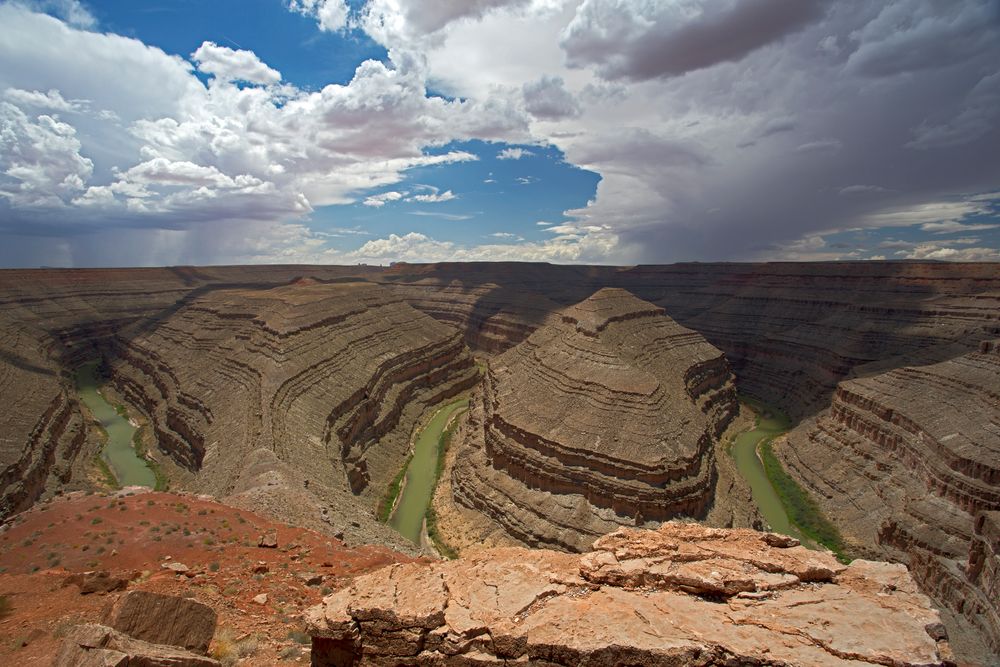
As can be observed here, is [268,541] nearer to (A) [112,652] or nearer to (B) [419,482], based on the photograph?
(A) [112,652]

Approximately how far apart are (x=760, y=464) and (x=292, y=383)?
45.6 meters

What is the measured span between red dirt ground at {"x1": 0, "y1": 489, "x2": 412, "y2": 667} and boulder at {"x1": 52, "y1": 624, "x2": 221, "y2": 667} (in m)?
1.67

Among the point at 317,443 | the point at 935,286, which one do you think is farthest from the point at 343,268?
the point at 935,286

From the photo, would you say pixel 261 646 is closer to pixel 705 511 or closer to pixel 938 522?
pixel 705 511

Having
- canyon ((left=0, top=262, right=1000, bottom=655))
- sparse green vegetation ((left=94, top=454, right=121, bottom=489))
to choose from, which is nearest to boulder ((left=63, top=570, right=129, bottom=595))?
canyon ((left=0, top=262, right=1000, bottom=655))

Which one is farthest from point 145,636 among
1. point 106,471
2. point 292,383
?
point 106,471

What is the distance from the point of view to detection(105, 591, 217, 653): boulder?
10.1 meters

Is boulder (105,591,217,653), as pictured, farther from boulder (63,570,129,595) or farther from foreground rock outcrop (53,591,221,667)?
boulder (63,570,129,595)

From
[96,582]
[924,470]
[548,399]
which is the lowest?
[924,470]

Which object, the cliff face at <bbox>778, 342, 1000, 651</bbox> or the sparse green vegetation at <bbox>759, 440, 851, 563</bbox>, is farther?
the sparse green vegetation at <bbox>759, 440, 851, 563</bbox>

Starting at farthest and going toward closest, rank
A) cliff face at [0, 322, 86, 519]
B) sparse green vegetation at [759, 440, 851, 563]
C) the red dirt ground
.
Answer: sparse green vegetation at [759, 440, 851, 563] → cliff face at [0, 322, 86, 519] → the red dirt ground

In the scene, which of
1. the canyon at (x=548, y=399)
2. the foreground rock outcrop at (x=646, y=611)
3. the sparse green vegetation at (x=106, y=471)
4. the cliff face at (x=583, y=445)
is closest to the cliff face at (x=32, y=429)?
the canyon at (x=548, y=399)

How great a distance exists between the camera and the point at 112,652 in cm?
843

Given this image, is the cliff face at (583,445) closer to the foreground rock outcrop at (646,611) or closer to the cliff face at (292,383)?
the cliff face at (292,383)
